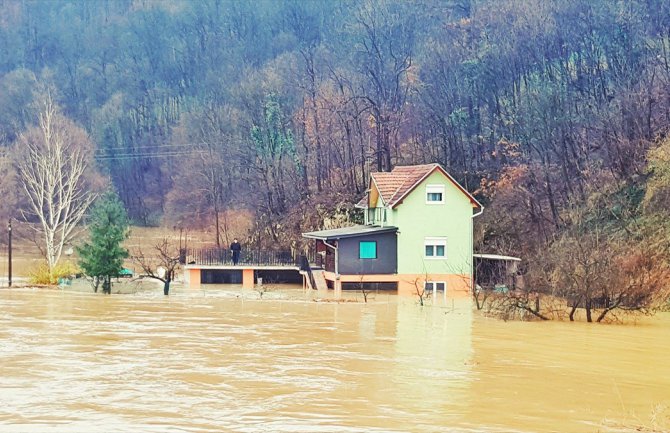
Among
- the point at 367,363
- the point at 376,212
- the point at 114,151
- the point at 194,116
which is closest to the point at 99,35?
the point at 114,151

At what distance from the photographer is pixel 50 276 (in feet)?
159

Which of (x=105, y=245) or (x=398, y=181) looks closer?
(x=105, y=245)

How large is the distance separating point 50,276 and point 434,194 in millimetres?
20649

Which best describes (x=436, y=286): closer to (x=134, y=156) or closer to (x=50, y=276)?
(x=50, y=276)

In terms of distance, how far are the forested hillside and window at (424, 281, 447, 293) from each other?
4657 mm

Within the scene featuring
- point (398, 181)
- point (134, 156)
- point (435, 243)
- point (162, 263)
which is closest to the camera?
point (435, 243)

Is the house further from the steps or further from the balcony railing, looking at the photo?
the balcony railing

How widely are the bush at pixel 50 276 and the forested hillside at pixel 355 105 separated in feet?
50.6

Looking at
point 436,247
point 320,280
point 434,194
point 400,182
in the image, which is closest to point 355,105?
point 400,182

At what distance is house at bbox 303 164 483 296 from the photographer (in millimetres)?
43969

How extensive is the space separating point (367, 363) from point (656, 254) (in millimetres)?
17653

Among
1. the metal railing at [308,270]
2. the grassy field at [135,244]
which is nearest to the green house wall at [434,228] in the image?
the metal railing at [308,270]

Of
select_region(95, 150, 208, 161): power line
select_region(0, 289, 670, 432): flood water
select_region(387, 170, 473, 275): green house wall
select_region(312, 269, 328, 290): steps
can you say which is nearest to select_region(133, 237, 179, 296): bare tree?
select_region(312, 269, 328, 290): steps

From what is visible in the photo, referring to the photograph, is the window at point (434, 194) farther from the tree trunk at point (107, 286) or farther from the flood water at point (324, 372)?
the tree trunk at point (107, 286)
